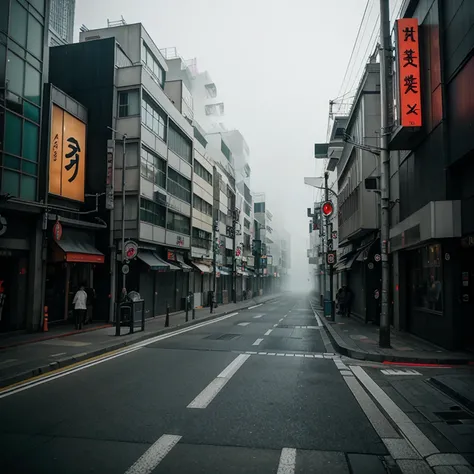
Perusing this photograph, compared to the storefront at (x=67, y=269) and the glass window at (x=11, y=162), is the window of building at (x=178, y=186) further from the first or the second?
the glass window at (x=11, y=162)

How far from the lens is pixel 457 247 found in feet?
39.0

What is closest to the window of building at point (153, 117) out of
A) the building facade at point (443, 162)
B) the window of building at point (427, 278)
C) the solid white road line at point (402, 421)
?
the building facade at point (443, 162)

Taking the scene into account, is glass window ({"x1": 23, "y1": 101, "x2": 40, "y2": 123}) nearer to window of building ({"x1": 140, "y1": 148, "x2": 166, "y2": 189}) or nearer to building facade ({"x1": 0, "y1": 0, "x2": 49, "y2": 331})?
building facade ({"x1": 0, "y1": 0, "x2": 49, "y2": 331})

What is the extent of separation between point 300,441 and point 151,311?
21.0 m

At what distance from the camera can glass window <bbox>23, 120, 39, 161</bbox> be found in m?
16.1

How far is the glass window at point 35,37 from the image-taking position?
54.1 ft

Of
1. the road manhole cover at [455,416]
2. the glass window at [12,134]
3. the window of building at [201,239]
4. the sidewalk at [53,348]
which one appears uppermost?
the glass window at [12,134]

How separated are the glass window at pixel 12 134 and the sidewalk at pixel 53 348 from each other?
22.6 ft

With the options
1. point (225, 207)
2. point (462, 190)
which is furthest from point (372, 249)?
point (225, 207)

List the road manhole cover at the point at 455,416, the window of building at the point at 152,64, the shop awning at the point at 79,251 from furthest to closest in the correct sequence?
the window of building at the point at 152,64
the shop awning at the point at 79,251
the road manhole cover at the point at 455,416

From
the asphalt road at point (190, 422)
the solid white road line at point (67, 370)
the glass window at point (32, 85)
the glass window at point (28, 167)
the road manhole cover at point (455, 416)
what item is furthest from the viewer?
the glass window at point (32, 85)

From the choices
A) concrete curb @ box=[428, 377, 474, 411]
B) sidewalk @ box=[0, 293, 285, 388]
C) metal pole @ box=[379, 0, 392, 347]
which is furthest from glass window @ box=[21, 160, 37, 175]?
concrete curb @ box=[428, 377, 474, 411]

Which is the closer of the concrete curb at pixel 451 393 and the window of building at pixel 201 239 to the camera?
the concrete curb at pixel 451 393

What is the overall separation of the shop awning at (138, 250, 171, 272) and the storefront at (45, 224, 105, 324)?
2.89 m
